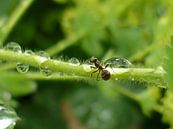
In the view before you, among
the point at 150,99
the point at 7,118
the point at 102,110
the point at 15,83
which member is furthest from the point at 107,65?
the point at 102,110

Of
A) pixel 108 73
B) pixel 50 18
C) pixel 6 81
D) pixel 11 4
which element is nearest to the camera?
pixel 108 73

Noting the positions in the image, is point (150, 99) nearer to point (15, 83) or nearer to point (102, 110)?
point (15, 83)

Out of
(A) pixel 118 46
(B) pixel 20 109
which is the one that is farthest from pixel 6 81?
(B) pixel 20 109

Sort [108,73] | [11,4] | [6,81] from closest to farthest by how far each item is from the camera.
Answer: [108,73], [6,81], [11,4]

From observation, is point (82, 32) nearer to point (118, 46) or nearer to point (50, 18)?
point (118, 46)

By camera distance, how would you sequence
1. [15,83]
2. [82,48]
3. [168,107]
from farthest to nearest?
[82,48] → [15,83] → [168,107]

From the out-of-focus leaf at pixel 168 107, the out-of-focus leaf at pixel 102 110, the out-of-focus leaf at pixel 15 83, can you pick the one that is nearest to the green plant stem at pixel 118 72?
the out-of-focus leaf at pixel 168 107

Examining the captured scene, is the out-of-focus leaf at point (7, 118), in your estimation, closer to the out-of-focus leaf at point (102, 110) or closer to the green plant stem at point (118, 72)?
the green plant stem at point (118, 72)
